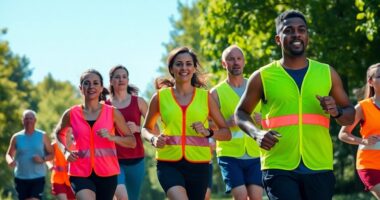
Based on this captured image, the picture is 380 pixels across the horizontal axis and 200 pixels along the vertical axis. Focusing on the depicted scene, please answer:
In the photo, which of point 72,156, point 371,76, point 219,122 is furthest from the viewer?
point 371,76

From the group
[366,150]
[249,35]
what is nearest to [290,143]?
[366,150]

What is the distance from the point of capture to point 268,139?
718cm

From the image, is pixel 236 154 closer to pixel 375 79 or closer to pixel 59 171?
pixel 375 79

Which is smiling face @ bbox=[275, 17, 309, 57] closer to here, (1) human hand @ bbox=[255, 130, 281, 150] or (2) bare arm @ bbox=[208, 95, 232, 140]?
(1) human hand @ bbox=[255, 130, 281, 150]

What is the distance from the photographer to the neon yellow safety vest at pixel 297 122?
300 inches

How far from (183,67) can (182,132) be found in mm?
723

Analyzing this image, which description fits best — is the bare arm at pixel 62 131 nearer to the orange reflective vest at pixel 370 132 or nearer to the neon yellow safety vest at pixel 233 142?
the neon yellow safety vest at pixel 233 142

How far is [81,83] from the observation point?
465 inches

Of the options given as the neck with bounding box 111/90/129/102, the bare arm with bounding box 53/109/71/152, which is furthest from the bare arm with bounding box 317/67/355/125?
the neck with bounding box 111/90/129/102

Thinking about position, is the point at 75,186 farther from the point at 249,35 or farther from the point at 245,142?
the point at 249,35

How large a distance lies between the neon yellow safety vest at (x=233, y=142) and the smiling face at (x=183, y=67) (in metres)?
1.41

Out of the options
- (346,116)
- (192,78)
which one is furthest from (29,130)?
(346,116)

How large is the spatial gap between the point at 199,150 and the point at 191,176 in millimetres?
289

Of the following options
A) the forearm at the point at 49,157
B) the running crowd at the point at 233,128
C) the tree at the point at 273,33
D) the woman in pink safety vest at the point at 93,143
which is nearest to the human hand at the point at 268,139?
the running crowd at the point at 233,128
